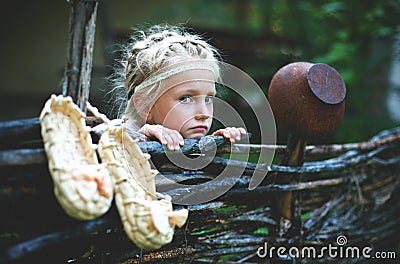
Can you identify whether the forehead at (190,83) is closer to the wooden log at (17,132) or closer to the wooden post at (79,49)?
the wooden post at (79,49)

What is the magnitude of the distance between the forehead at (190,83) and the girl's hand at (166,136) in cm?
22

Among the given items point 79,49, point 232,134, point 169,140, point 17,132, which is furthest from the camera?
point 232,134

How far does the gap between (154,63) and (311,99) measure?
627 millimetres

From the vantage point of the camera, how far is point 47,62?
689 centimetres

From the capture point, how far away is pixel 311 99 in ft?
6.39

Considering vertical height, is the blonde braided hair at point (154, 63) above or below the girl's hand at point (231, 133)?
above

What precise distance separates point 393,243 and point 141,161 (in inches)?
72.7

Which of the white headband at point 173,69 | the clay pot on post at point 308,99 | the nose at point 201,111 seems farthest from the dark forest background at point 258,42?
the nose at point 201,111

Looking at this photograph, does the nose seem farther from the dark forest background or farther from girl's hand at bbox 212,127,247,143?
the dark forest background

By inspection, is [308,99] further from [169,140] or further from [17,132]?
[17,132]

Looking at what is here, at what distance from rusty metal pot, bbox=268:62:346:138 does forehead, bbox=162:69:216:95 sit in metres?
0.38

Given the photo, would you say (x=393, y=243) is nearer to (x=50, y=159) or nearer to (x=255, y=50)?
(x=50, y=159)

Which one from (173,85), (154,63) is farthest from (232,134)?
(154,63)

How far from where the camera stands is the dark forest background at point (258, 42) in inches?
162
